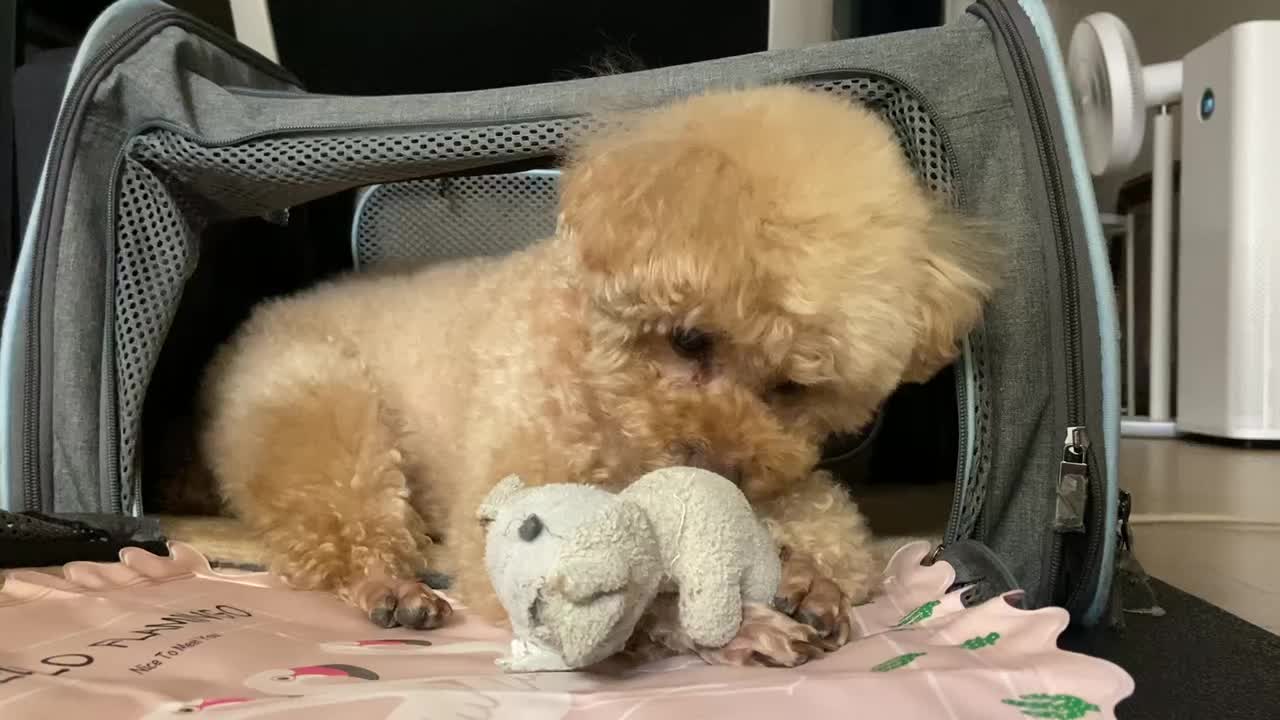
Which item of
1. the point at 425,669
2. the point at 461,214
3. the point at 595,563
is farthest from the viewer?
the point at 461,214

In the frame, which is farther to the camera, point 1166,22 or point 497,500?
point 1166,22

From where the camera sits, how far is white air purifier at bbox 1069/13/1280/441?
2.43 meters

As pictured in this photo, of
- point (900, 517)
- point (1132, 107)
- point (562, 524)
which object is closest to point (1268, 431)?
point (1132, 107)

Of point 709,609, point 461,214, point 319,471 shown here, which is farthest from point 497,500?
point 461,214

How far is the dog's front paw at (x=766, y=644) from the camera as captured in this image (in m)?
0.74

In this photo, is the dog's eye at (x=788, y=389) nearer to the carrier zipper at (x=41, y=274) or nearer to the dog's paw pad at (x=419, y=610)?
the dog's paw pad at (x=419, y=610)

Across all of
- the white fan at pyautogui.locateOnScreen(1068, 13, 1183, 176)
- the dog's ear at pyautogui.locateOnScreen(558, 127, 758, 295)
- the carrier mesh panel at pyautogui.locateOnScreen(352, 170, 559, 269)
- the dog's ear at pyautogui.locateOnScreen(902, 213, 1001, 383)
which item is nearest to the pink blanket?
the dog's ear at pyautogui.locateOnScreen(902, 213, 1001, 383)

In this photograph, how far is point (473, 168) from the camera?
1239 mm

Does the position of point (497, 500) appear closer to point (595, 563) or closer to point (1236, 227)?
point (595, 563)

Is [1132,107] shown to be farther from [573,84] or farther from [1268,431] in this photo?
[573,84]

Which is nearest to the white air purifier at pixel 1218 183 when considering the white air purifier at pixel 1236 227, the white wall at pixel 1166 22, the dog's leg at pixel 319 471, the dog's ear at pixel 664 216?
the white air purifier at pixel 1236 227

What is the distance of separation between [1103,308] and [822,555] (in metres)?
0.39

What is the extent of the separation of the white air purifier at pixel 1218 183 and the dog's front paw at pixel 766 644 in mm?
2114

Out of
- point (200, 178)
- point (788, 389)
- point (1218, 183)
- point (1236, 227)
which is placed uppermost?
point (1218, 183)
